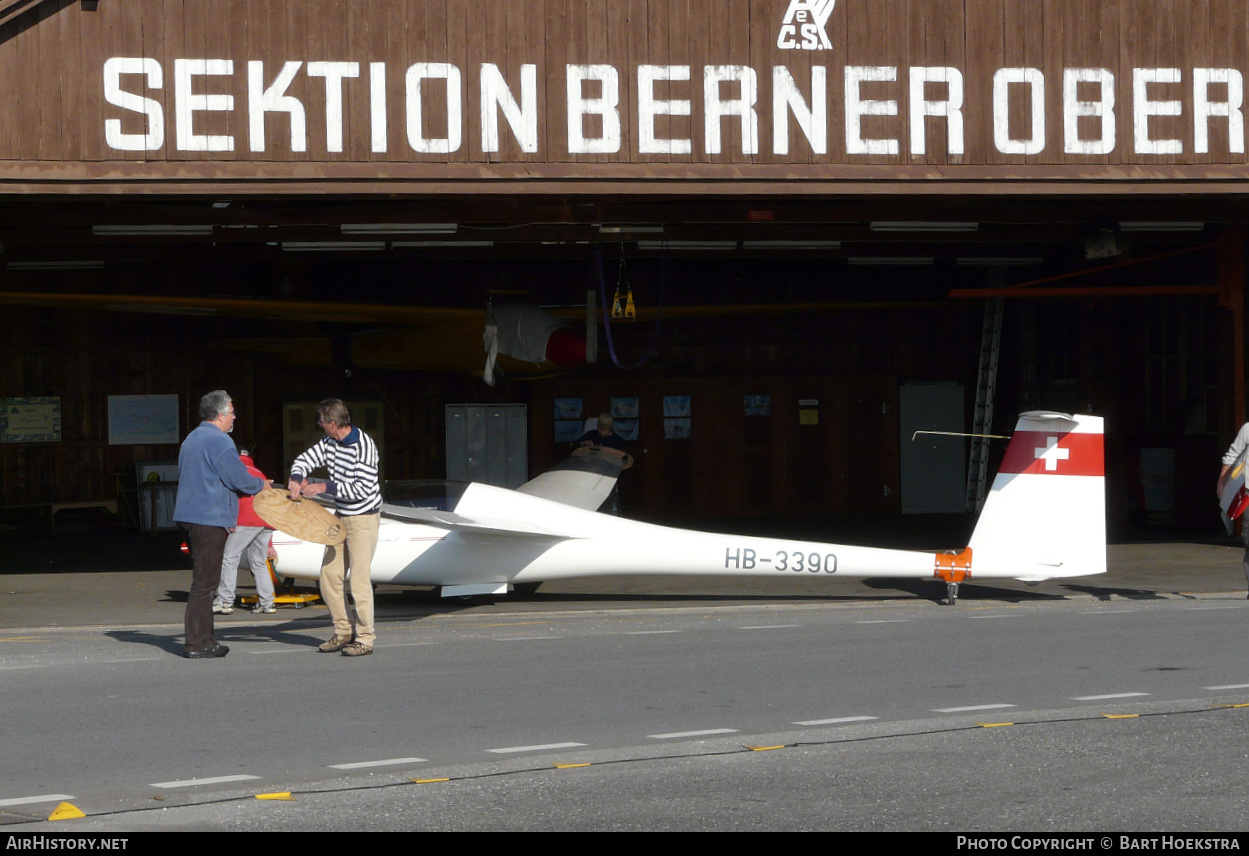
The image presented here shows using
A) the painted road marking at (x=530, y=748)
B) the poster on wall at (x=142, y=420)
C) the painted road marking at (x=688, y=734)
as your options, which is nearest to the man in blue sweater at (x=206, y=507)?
the painted road marking at (x=530, y=748)

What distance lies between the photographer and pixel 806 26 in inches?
525

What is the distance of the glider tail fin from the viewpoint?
11.6m

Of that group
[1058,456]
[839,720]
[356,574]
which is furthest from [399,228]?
[839,720]

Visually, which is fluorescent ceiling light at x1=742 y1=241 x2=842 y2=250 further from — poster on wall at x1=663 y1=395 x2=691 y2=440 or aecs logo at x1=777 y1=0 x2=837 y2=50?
aecs logo at x1=777 y1=0 x2=837 y2=50

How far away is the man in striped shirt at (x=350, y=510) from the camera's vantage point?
9219mm

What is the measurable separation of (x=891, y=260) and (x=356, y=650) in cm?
1373

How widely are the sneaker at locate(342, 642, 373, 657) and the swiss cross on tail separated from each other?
18.9ft

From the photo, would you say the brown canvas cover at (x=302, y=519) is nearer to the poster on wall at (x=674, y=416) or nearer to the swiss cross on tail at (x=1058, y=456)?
the swiss cross on tail at (x=1058, y=456)

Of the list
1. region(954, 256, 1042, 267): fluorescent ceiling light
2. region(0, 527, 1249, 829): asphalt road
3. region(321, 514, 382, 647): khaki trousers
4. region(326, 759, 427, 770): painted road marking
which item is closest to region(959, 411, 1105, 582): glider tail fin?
region(0, 527, 1249, 829): asphalt road

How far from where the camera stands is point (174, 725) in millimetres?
6984

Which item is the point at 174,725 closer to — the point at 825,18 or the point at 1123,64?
the point at 825,18

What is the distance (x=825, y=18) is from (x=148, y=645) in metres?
8.70

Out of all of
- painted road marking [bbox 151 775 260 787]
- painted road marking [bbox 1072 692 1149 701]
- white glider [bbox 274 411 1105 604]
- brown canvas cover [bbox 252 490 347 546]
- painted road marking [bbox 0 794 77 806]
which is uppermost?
brown canvas cover [bbox 252 490 347 546]
